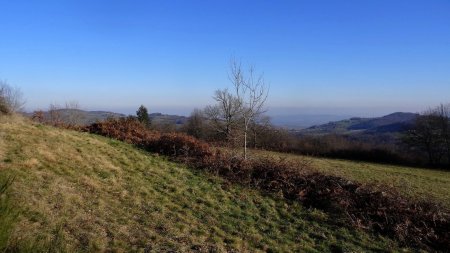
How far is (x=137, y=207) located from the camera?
408 inches

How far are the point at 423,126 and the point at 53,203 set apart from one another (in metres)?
58.9

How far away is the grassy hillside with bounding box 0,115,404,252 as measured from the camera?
8.28 m

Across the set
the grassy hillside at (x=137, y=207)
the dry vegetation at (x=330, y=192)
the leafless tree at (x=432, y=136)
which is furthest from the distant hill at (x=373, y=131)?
the grassy hillside at (x=137, y=207)

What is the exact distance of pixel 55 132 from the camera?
1491 centimetres

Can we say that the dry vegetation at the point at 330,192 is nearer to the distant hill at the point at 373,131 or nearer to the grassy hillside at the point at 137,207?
the grassy hillside at the point at 137,207

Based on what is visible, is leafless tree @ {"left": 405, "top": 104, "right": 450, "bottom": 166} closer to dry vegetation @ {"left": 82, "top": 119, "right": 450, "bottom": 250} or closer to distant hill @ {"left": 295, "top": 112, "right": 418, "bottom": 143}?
distant hill @ {"left": 295, "top": 112, "right": 418, "bottom": 143}

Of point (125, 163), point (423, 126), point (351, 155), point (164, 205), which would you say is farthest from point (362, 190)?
A: point (423, 126)

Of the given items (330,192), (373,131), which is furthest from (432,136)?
(373,131)

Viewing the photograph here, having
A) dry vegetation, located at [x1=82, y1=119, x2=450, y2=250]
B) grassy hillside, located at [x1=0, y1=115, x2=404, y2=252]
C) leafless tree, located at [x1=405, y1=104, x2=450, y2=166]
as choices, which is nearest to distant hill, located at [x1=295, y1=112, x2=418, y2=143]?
leafless tree, located at [x1=405, y1=104, x2=450, y2=166]

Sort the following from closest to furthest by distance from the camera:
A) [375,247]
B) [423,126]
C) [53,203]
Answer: [53,203] < [375,247] < [423,126]

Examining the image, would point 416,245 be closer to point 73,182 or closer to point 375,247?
point 375,247

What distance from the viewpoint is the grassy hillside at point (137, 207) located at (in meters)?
8.28

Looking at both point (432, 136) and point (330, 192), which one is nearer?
point (330, 192)

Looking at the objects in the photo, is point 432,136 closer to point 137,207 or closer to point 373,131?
point 137,207
